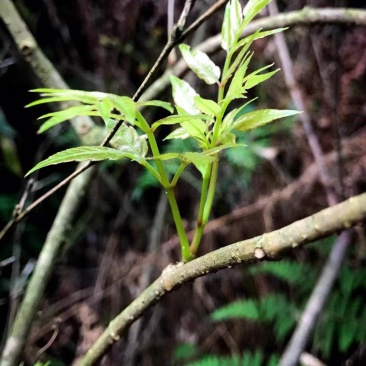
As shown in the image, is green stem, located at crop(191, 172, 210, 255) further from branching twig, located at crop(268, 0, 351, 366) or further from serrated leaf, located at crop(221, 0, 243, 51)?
branching twig, located at crop(268, 0, 351, 366)

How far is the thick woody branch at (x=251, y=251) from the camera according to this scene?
0.88 feet

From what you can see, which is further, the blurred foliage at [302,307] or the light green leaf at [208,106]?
the blurred foliage at [302,307]

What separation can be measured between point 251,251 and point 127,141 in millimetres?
144

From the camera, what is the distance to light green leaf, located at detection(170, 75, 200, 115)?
1.35 feet

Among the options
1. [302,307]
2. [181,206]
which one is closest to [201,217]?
[302,307]

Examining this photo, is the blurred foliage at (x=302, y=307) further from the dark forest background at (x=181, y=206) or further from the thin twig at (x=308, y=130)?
the thin twig at (x=308, y=130)

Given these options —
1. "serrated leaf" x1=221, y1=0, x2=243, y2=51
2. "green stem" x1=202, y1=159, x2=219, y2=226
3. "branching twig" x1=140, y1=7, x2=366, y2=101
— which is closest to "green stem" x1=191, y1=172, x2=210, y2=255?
"green stem" x1=202, y1=159, x2=219, y2=226

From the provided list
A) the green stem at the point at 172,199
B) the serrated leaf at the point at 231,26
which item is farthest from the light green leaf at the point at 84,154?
the serrated leaf at the point at 231,26

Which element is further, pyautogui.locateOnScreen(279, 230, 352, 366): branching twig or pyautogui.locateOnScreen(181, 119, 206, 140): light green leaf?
pyautogui.locateOnScreen(279, 230, 352, 366): branching twig

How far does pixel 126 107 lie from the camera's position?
0.91 feet

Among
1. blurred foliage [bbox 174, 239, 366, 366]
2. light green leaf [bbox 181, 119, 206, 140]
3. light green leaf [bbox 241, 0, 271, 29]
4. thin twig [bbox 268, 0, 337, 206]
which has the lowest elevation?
blurred foliage [bbox 174, 239, 366, 366]

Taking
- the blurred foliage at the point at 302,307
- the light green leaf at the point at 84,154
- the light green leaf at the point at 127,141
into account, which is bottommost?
the blurred foliage at the point at 302,307

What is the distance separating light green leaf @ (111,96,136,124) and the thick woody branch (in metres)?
0.13

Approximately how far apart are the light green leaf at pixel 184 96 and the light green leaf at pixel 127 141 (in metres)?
0.05
